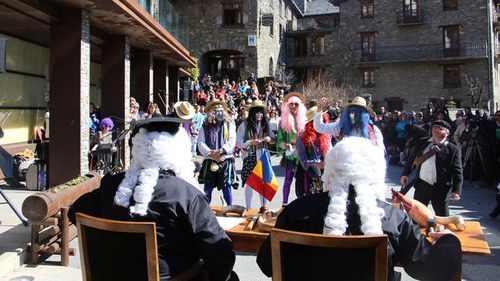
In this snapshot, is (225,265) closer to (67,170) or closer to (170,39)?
(67,170)

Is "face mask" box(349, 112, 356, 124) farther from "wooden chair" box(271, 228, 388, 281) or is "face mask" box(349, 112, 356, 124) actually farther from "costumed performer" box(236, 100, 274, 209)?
"wooden chair" box(271, 228, 388, 281)

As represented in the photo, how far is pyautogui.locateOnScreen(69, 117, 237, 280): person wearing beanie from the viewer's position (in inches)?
104

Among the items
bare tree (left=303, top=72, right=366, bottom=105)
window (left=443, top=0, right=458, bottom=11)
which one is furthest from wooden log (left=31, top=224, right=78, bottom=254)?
window (left=443, top=0, right=458, bottom=11)

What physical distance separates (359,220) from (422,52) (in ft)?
125

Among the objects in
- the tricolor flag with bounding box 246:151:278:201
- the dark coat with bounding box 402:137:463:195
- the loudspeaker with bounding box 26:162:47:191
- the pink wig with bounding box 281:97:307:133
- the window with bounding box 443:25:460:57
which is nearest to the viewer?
the tricolor flag with bounding box 246:151:278:201

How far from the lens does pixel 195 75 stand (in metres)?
27.3

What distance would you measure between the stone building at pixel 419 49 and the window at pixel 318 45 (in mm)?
1751

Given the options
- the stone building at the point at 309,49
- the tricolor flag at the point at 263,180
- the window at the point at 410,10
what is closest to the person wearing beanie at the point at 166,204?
the tricolor flag at the point at 263,180

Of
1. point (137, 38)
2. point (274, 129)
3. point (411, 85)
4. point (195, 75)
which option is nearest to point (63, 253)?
point (274, 129)

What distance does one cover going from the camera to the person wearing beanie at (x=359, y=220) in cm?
236

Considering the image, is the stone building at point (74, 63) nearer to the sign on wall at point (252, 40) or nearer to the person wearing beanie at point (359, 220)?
the person wearing beanie at point (359, 220)

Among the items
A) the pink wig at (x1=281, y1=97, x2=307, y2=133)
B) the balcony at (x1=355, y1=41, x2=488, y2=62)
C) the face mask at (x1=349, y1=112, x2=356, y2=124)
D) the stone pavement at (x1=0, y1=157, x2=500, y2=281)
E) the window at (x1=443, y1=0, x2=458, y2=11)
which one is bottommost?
the stone pavement at (x1=0, y1=157, x2=500, y2=281)

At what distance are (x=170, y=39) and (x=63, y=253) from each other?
31.4 ft

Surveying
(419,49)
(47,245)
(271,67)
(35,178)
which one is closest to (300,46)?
(271,67)
